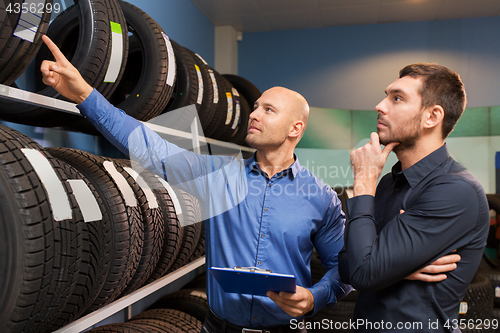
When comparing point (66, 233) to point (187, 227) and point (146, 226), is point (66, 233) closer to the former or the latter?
point (146, 226)

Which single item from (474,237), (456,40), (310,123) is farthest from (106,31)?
(456,40)

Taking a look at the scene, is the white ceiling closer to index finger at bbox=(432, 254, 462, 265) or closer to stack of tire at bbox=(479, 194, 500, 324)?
stack of tire at bbox=(479, 194, 500, 324)

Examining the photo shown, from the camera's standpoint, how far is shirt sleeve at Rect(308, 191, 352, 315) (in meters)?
1.52

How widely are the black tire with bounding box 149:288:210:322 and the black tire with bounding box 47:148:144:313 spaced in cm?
109

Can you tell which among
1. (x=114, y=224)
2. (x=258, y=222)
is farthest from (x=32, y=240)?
(x=258, y=222)

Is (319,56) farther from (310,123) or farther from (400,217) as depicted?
(400,217)

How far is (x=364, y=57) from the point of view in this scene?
5.24 metres

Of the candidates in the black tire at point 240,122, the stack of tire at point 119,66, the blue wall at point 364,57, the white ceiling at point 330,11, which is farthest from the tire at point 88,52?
the blue wall at point 364,57

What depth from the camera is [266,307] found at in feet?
4.79

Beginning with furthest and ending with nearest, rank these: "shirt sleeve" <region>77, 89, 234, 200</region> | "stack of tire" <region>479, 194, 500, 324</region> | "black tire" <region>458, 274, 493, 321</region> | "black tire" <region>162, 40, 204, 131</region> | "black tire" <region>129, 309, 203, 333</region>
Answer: "stack of tire" <region>479, 194, 500, 324</region>, "black tire" <region>458, 274, 493, 321</region>, "black tire" <region>162, 40, 204, 131</region>, "black tire" <region>129, 309, 203, 333</region>, "shirt sleeve" <region>77, 89, 234, 200</region>

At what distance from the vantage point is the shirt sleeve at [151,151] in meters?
1.19

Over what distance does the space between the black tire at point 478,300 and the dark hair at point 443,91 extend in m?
2.39

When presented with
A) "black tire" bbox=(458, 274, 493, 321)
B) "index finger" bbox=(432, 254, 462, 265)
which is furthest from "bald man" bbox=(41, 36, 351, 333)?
"black tire" bbox=(458, 274, 493, 321)

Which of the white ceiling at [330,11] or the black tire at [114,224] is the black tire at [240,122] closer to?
the white ceiling at [330,11]
